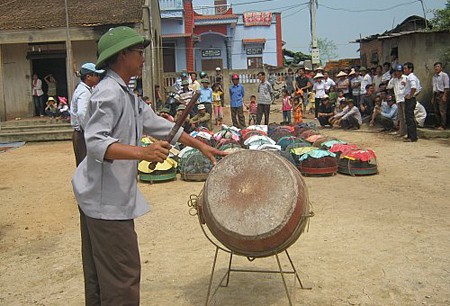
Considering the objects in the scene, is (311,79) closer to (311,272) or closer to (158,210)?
(158,210)

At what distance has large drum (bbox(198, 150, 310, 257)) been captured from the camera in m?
3.55

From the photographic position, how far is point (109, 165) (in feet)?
9.80

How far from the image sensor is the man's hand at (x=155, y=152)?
9.02 feet

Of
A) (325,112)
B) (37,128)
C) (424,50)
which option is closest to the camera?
(424,50)

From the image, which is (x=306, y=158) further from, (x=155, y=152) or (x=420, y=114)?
(x=155, y=152)

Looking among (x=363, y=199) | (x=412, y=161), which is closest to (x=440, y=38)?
(x=412, y=161)

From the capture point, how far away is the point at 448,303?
13.0 ft

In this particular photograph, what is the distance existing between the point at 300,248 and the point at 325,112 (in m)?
11.7

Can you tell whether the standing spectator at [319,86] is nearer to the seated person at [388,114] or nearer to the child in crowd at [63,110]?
the seated person at [388,114]

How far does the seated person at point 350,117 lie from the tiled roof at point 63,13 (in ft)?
Result: 26.2

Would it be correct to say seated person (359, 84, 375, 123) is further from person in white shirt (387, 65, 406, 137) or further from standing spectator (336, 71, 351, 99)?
person in white shirt (387, 65, 406, 137)

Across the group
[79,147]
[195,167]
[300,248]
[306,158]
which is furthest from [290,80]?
[79,147]

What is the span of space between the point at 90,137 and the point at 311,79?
16900 mm

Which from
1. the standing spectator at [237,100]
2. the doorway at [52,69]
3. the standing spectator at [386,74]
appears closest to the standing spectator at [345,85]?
the standing spectator at [386,74]
